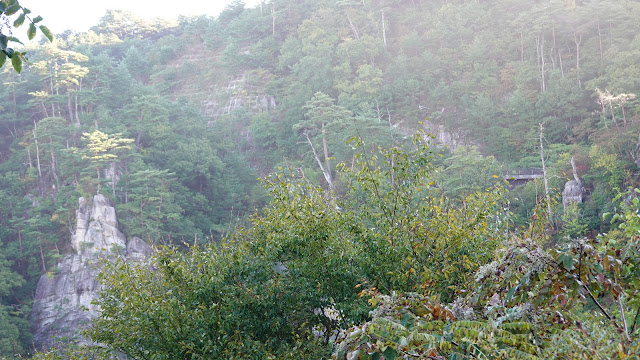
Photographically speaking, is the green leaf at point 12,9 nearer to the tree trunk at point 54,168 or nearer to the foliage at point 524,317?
the foliage at point 524,317

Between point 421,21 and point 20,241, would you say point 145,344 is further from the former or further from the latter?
point 421,21

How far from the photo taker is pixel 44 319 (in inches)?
849

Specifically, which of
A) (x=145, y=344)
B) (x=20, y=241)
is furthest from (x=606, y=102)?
(x=20, y=241)

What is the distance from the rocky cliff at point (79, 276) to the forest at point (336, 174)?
1.76 ft

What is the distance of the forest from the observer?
3.21 meters

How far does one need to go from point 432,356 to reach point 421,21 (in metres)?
37.9

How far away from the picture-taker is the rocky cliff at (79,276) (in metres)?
21.1

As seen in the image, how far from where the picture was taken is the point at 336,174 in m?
30.1

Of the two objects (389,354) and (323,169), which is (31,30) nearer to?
(389,354)

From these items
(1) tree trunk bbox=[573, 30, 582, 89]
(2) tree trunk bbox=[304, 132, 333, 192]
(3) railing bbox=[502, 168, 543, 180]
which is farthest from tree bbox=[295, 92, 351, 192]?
(1) tree trunk bbox=[573, 30, 582, 89]

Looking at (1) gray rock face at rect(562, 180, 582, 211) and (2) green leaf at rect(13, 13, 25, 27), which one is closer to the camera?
(2) green leaf at rect(13, 13, 25, 27)

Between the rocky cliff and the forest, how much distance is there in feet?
1.76

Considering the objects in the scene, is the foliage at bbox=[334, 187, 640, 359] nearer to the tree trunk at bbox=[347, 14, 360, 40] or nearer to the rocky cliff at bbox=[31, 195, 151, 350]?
the rocky cliff at bbox=[31, 195, 151, 350]

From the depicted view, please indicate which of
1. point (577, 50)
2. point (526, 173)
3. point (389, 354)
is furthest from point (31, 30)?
point (577, 50)
